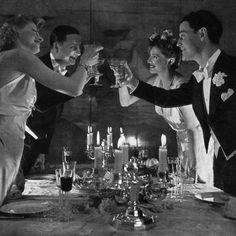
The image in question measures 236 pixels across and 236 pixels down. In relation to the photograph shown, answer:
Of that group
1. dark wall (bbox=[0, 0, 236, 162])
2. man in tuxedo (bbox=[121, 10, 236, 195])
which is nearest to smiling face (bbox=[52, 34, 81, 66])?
dark wall (bbox=[0, 0, 236, 162])

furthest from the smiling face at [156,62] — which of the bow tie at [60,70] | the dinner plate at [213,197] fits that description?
the dinner plate at [213,197]

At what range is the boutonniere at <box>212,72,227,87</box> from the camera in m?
2.75

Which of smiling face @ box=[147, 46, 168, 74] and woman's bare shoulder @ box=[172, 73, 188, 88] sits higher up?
smiling face @ box=[147, 46, 168, 74]

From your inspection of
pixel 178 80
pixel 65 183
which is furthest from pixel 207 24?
pixel 65 183

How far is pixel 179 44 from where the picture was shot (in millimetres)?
3238

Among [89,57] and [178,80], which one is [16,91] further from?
[178,80]

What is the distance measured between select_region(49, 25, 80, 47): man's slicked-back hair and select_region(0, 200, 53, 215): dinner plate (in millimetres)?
1849

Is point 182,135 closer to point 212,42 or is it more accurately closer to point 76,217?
point 212,42

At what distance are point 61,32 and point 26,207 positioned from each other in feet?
6.56

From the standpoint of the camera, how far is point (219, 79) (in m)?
2.76

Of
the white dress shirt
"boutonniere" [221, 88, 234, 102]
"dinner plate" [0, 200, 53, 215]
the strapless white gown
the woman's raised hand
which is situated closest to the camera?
"dinner plate" [0, 200, 53, 215]

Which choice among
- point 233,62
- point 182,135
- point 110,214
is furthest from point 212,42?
point 110,214

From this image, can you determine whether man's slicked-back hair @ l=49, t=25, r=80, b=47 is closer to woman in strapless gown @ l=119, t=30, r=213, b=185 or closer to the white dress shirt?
woman in strapless gown @ l=119, t=30, r=213, b=185

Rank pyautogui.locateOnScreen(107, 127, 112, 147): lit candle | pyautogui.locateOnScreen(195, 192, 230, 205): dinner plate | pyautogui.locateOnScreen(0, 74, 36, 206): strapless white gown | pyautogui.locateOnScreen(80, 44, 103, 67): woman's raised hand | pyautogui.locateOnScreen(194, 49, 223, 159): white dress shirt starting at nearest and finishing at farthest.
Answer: pyautogui.locateOnScreen(195, 192, 230, 205): dinner plate < pyautogui.locateOnScreen(0, 74, 36, 206): strapless white gown < pyautogui.locateOnScreen(80, 44, 103, 67): woman's raised hand < pyautogui.locateOnScreen(194, 49, 223, 159): white dress shirt < pyautogui.locateOnScreen(107, 127, 112, 147): lit candle
